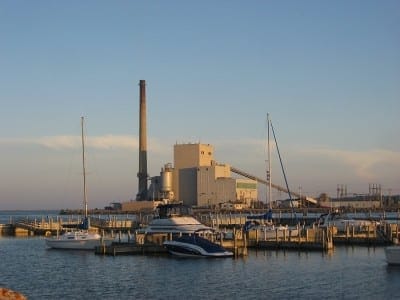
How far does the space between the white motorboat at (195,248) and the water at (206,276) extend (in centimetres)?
115

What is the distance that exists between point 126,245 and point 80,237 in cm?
716

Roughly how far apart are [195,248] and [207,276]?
10.0 metres

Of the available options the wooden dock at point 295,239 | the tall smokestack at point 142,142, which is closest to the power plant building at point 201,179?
the tall smokestack at point 142,142

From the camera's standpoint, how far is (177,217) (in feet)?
208

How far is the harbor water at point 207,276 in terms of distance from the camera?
36781mm

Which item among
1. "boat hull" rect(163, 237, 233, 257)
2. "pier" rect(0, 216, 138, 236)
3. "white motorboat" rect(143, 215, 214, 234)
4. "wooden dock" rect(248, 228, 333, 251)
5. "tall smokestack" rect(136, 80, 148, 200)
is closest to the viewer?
"boat hull" rect(163, 237, 233, 257)

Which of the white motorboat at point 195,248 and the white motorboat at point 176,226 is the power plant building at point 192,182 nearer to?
the white motorboat at point 176,226

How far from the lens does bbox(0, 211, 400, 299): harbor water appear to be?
121 feet

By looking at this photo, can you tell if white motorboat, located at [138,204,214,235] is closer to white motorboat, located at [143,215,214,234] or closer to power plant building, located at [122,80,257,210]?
white motorboat, located at [143,215,214,234]

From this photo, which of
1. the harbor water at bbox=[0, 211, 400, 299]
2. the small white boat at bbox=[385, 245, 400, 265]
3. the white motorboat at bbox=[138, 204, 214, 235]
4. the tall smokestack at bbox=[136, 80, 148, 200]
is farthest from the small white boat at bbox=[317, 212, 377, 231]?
the tall smokestack at bbox=[136, 80, 148, 200]

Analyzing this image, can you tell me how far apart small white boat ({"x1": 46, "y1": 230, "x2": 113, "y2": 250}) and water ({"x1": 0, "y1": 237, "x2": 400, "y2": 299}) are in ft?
9.76

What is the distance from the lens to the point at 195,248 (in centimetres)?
5291

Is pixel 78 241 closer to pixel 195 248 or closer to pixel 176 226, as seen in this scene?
pixel 176 226

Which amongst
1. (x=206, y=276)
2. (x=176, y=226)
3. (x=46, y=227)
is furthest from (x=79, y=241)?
(x=46, y=227)
